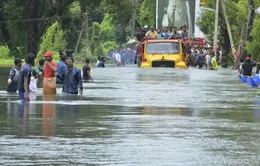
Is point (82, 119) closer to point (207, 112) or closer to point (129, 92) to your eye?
point (207, 112)

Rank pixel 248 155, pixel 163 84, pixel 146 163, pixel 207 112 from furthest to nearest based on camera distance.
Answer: pixel 163 84
pixel 207 112
pixel 248 155
pixel 146 163

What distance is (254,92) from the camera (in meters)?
30.0

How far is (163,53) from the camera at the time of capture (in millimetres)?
49406

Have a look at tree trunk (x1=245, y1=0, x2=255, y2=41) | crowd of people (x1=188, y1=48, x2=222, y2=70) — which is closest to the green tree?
crowd of people (x1=188, y1=48, x2=222, y2=70)

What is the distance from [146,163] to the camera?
12.1 m

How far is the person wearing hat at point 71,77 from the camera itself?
2464 cm

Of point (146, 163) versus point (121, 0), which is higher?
point (121, 0)

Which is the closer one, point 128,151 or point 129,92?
point 128,151

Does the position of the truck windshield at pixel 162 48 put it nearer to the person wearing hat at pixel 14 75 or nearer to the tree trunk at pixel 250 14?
the tree trunk at pixel 250 14

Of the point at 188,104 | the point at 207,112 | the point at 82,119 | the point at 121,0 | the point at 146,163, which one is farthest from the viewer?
the point at 121,0

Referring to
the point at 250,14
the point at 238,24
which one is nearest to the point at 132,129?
the point at 250,14

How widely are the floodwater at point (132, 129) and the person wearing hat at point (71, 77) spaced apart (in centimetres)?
36

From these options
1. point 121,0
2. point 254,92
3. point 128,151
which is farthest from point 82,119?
Result: point 121,0

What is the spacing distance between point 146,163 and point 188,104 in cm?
1111
